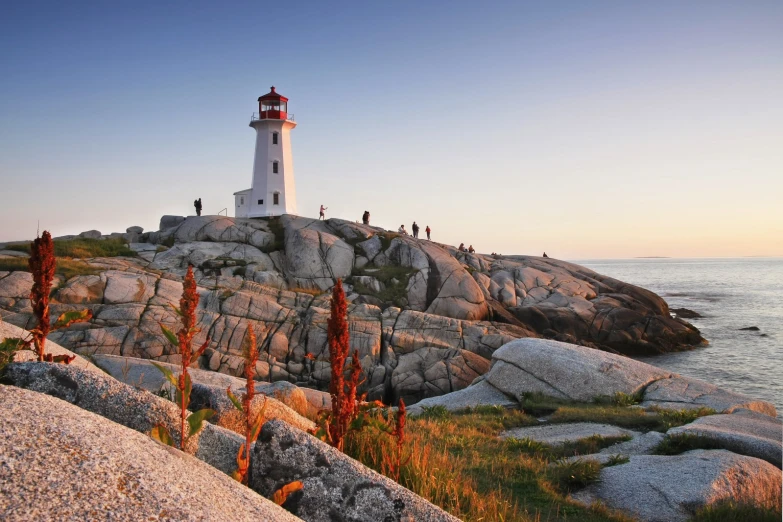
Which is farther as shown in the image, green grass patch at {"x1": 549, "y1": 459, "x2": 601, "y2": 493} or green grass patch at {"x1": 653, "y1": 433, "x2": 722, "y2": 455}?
green grass patch at {"x1": 653, "y1": 433, "x2": 722, "y2": 455}

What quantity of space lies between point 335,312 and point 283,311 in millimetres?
28576

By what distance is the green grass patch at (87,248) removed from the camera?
4028 centimetres

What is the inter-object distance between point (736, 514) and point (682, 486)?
1.04 metres

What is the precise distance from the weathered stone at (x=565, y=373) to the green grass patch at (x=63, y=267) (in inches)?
1047

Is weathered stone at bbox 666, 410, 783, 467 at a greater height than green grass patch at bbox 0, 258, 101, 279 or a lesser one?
lesser

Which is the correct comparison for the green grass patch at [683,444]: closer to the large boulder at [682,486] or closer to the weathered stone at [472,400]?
the large boulder at [682,486]

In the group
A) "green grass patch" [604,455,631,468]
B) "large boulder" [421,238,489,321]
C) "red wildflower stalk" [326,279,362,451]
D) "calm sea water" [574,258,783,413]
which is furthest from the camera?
"large boulder" [421,238,489,321]

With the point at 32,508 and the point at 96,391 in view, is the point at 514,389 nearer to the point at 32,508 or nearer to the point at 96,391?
the point at 96,391

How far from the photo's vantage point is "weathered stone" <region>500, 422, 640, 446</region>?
12867mm

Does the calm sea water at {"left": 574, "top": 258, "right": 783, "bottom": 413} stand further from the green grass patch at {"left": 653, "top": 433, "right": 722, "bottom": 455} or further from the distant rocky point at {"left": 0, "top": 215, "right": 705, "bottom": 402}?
the green grass patch at {"left": 653, "top": 433, "right": 722, "bottom": 455}

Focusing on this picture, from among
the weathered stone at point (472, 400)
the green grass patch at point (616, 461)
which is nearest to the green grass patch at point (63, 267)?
the weathered stone at point (472, 400)

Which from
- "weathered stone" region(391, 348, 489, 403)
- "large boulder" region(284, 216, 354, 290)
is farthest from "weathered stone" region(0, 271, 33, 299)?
"weathered stone" region(391, 348, 489, 403)

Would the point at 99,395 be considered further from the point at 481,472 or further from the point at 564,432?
the point at 564,432

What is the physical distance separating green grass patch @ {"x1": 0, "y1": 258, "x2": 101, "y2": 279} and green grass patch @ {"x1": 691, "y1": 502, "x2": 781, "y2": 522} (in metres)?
34.5
